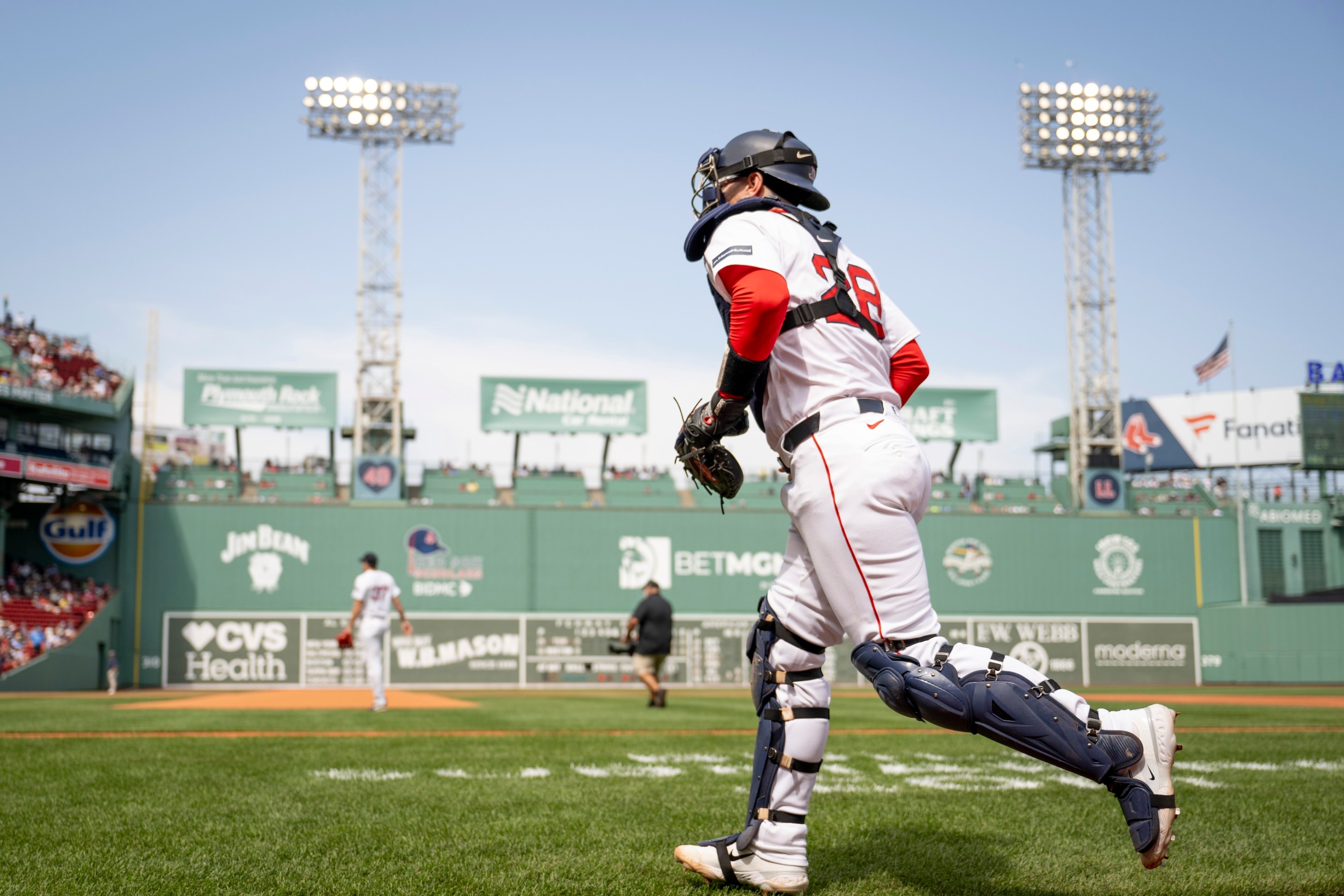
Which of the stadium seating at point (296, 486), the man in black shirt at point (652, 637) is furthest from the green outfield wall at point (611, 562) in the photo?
the man in black shirt at point (652, 637)

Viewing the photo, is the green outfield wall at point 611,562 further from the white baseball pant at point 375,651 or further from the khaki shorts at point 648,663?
the white baseball pant at point 375,651

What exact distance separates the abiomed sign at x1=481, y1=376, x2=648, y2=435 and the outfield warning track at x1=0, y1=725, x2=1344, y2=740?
2803 centimetres

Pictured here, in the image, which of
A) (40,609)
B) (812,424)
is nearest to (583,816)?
(812,424)

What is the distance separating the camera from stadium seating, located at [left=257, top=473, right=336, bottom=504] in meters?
34.8

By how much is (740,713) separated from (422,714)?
4.08m

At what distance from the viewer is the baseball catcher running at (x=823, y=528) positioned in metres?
2.91

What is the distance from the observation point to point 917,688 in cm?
297

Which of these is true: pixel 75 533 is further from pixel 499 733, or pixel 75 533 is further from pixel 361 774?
pixel 361 774

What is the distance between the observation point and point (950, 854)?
4.05m

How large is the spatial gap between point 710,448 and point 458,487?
3278 centimetres

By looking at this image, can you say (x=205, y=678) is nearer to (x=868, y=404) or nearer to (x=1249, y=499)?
(x=868, y=404)

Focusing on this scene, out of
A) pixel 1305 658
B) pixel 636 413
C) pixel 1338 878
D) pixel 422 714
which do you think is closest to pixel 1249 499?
pixel 1305 658

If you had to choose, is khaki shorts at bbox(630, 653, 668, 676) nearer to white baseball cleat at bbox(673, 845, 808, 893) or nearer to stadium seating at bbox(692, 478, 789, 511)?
white baseball cleat at bbox(673, 845, 808, 893)

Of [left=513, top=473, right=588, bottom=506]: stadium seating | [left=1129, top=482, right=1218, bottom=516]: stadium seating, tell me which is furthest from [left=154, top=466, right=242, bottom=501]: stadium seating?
[left=1129, top=482, right=1218, bottom=516]: stadium seating
